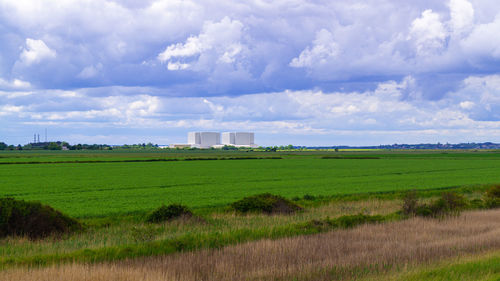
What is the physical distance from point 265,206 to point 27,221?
1000cm

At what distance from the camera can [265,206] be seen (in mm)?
21172

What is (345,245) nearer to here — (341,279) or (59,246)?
(341,279)

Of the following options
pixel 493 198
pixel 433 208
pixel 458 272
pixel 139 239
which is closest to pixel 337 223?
pixel 433 208

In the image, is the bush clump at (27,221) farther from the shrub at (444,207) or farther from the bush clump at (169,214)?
the shrub at (444,207)

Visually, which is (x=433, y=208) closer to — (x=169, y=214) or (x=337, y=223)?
(x=337, y=223)

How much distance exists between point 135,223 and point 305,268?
35.0 feet

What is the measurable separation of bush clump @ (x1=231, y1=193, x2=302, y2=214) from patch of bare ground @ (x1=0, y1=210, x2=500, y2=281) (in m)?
6.00

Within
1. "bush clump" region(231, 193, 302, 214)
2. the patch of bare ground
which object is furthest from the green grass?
"bush clump" region(231, 193, 302, 214)

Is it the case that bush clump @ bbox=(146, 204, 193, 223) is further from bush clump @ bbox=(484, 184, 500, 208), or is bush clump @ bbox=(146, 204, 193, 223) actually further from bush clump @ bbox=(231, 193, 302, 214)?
bush clump @ bbox=(484, 184, 500, 208)

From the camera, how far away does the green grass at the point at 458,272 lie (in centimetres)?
923

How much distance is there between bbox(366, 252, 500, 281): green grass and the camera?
923 centimetres

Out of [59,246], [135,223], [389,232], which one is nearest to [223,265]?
[59,246]

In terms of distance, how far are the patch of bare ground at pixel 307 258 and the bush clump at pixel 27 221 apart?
5460 mm

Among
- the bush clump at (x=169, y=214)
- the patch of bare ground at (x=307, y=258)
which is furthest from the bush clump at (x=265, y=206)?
the patch of bare ground at (x=307, y=258)
